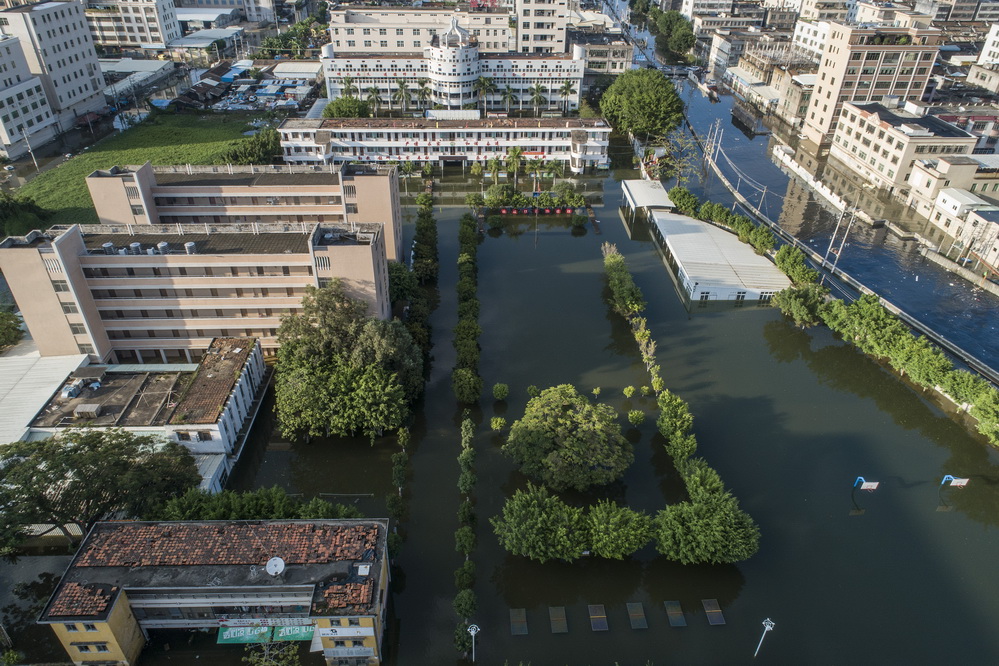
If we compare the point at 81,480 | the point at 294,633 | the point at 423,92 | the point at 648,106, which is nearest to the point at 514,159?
the point at 648,106

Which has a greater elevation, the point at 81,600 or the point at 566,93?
the point at 566,93

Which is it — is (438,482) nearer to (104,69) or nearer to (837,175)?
(837,175)

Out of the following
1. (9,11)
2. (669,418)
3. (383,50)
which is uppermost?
(9,11)

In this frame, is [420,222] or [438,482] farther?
[420,222]

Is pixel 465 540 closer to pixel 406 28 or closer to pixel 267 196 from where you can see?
pixel 267 196

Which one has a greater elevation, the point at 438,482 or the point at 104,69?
the point at 104,69

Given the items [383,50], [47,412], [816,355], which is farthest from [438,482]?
[383,50]
